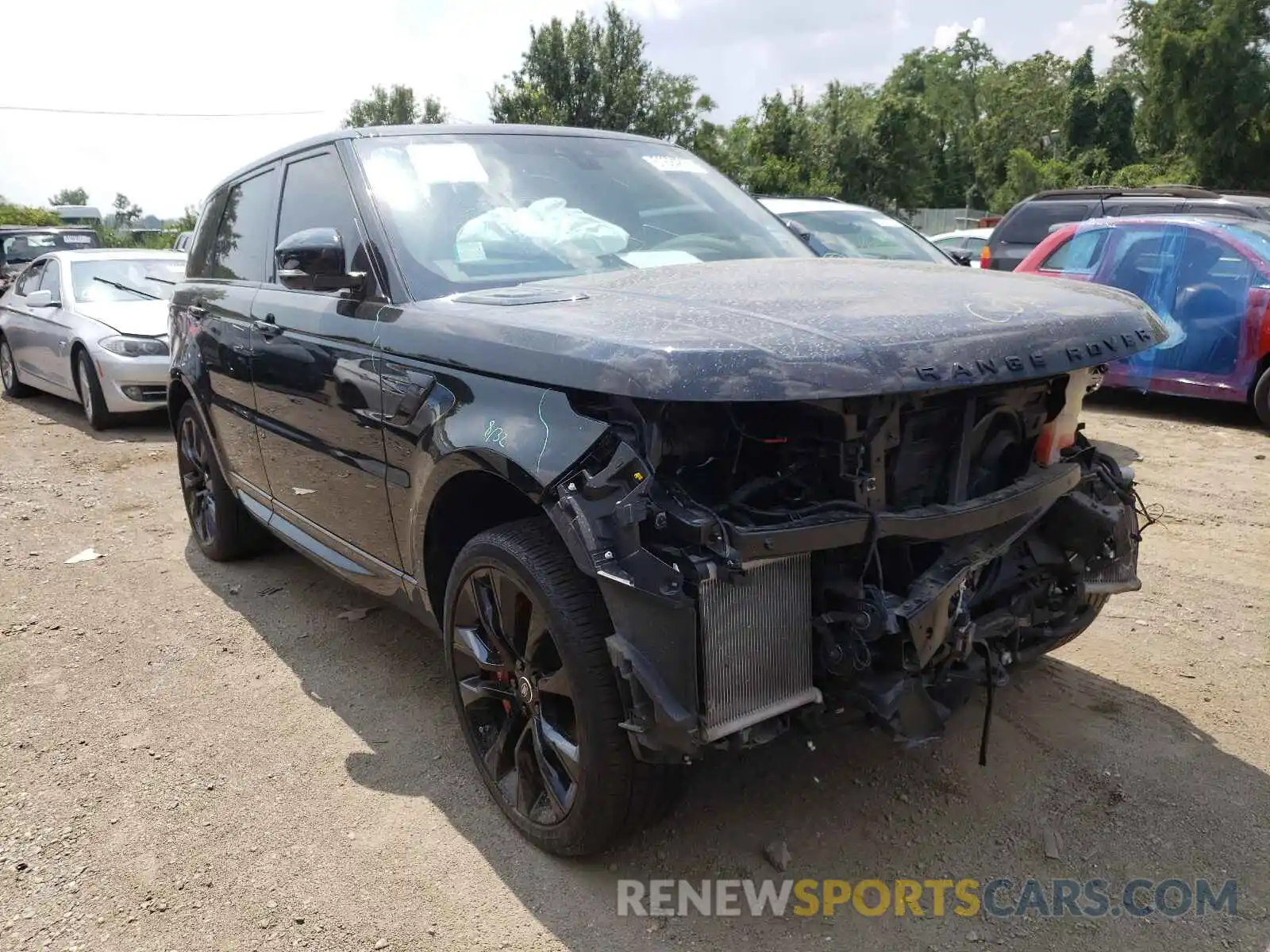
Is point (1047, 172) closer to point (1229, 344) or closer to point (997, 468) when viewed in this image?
point (1229, 344)

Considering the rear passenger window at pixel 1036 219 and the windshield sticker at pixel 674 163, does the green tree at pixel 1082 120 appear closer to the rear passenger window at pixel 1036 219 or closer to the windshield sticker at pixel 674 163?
the rear passenger window at pixel 1036 219

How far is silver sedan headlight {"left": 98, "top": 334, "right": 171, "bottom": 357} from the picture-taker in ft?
28.6

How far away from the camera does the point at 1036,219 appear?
1172 cm

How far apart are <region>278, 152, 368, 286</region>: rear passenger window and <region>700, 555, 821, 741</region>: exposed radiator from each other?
68.6 inches

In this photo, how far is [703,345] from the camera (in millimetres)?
2107

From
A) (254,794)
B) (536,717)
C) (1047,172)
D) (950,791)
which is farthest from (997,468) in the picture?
(1047,172)

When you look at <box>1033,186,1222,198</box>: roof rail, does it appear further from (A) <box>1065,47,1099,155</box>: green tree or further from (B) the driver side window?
(A) <box>1065,47,1099,155</box>: green tree

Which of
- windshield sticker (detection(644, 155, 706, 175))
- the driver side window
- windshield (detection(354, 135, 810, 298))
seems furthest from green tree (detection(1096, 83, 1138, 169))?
windshield (detection(354, 135, 810, 298))

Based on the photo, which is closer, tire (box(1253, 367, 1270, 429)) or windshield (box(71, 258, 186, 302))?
tire (box(1253, 367, 1270, 429))

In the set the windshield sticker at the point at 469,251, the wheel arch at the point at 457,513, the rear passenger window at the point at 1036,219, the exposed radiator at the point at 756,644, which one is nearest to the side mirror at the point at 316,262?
the windshield sticker at the point at 469,251

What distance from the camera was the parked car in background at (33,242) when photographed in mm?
17500

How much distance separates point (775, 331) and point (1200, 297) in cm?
694

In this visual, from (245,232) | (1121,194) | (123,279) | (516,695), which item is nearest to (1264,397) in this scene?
(1121,194)

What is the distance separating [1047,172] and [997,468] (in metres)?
41.2
